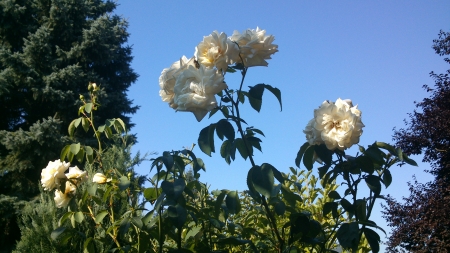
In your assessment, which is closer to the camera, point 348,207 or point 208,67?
point 208,67

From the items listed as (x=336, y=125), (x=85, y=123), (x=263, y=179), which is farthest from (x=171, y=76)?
(x=85, y=123)

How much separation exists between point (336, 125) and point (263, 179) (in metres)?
0.29

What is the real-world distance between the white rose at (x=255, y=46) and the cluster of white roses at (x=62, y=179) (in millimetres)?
924

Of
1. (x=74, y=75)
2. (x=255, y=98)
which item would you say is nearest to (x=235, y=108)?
(x=255, y=98)

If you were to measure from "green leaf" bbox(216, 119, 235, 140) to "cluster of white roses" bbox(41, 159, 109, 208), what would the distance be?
0.83 m

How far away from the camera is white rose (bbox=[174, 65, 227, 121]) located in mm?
1153

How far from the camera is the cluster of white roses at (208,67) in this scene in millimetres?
1164

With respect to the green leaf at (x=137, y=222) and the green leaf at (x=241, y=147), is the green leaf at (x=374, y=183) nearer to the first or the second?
the green leaf at (x=241, y=147)

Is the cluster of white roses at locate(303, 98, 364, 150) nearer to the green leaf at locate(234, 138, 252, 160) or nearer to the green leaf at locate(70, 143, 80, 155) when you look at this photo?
the green leaf at locate(234, 138, 252, 160)

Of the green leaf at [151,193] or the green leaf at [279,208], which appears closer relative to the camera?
the green leaf at [279,208]

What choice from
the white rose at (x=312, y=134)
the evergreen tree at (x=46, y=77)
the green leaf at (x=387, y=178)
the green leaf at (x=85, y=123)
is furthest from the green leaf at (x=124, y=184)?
the evergreen tree at (x=46, y=77)

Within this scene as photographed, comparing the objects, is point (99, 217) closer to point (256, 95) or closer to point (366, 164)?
point (256, 95)

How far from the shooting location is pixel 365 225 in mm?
1300

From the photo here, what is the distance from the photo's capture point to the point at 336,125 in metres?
1.28
